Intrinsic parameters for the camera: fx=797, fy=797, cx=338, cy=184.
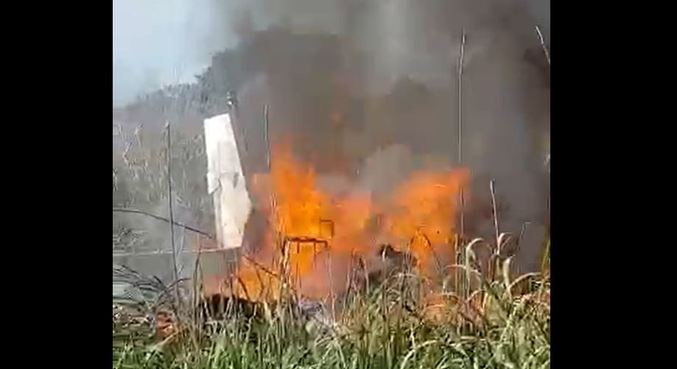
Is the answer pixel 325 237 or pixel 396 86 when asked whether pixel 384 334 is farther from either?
pixel 396 86

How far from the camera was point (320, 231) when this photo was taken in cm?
132

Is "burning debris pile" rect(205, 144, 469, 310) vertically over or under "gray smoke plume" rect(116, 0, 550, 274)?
under

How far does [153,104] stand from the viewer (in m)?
1.32

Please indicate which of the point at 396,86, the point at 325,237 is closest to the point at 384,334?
the point at 325,237

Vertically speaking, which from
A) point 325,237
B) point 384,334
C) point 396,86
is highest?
point 396,86

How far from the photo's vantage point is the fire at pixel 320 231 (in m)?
1.32


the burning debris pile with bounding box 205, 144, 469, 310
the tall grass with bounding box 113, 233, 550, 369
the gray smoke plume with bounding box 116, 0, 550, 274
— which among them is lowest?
the tall grass with bounding box 113, 233, 550, 369

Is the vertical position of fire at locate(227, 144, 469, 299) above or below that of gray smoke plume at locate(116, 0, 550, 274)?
below

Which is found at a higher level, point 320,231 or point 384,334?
point 320,231

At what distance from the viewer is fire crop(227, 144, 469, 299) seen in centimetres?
132
